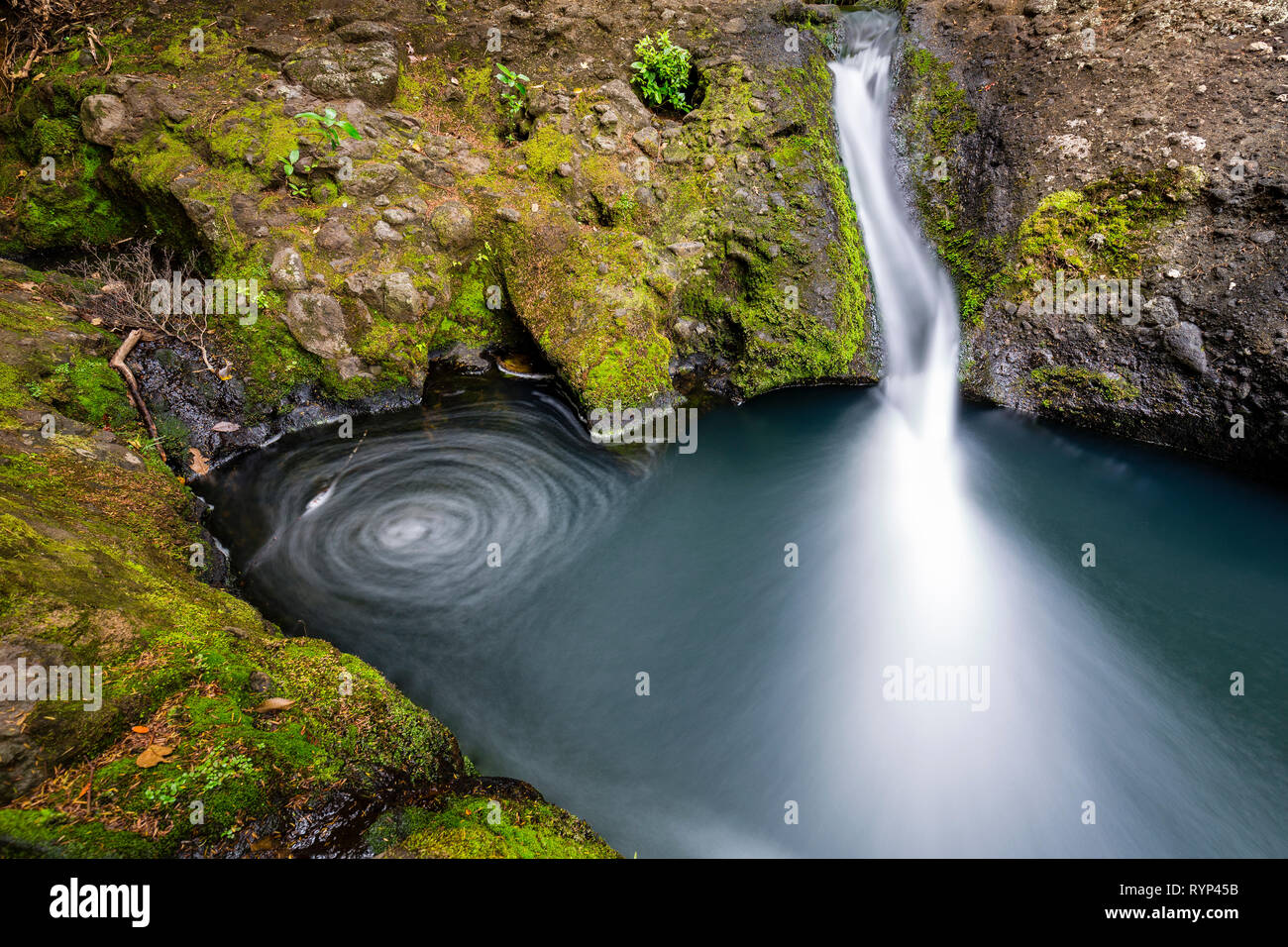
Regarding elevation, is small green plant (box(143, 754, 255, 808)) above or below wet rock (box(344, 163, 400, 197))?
below

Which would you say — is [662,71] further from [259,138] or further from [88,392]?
[88,392]

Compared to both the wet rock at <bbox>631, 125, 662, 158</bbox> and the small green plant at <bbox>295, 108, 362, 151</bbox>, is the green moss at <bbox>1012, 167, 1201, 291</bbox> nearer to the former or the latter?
the wet rock at <bbox>631, 125, 662, 158</bbox>

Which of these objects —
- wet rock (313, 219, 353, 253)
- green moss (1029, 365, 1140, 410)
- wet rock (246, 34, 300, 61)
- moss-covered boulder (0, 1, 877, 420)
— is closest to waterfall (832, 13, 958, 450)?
moss-covered boulder (0, 1, 877, 420)

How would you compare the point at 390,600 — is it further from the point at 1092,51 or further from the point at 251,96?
the point at 1092,51

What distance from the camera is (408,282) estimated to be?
24.4 feet

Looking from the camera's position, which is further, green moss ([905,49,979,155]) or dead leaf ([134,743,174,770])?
green moss ([905,49,979,155])

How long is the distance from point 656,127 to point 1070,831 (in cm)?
943

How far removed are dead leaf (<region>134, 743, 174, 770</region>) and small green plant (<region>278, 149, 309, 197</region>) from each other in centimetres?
667

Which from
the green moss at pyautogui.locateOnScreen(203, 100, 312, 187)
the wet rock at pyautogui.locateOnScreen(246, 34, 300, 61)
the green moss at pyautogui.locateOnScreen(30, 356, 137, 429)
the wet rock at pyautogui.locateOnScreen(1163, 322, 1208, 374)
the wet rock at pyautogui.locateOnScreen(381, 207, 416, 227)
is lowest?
the green moss at pyautogui.locateOnScreen(30, 356, 137, 429)

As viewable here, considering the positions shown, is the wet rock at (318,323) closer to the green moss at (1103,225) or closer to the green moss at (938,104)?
the green moss at (1103,225)

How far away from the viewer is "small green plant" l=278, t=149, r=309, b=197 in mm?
7250

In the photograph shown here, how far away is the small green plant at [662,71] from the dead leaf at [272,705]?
9.31 metres
